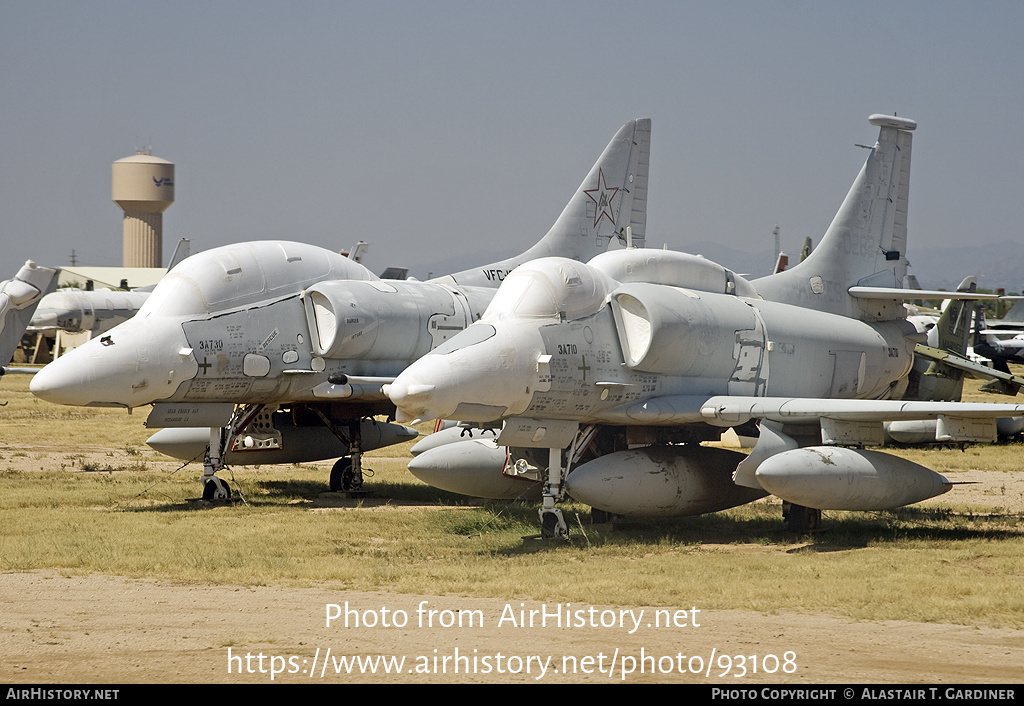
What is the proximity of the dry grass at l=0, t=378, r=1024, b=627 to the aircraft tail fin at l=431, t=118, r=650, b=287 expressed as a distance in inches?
175

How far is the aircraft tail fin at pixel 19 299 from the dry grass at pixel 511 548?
240cm

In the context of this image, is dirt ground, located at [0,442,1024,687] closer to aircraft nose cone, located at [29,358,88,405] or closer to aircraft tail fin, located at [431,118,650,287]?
aircraft nose cone, located at [29,358,88,405]

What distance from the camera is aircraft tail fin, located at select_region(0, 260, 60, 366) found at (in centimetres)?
1856

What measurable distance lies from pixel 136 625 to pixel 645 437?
22.8 ft

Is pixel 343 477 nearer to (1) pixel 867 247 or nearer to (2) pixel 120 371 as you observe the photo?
(2) pixel 120 371

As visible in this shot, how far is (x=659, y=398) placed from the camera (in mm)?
12898

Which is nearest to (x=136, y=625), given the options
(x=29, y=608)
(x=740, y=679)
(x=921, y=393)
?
(x=29, y=608)

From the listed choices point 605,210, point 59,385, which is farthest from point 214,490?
point 605,210

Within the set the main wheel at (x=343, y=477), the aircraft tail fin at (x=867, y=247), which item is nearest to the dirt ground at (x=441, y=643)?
the main wheel at (x=343, y=477)

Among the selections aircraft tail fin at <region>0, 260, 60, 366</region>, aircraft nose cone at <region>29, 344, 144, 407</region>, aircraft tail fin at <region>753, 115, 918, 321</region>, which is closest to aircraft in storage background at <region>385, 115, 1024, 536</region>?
aircraft tail fin at <region>753, 115, 918, 321</region>

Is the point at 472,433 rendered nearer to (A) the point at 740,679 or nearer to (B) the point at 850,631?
(B) the point at 850,631

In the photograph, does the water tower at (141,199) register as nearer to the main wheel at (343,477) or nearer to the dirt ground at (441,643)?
the main wheel at (343,477)

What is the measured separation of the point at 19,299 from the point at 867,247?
529 inches

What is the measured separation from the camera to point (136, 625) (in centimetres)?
805
